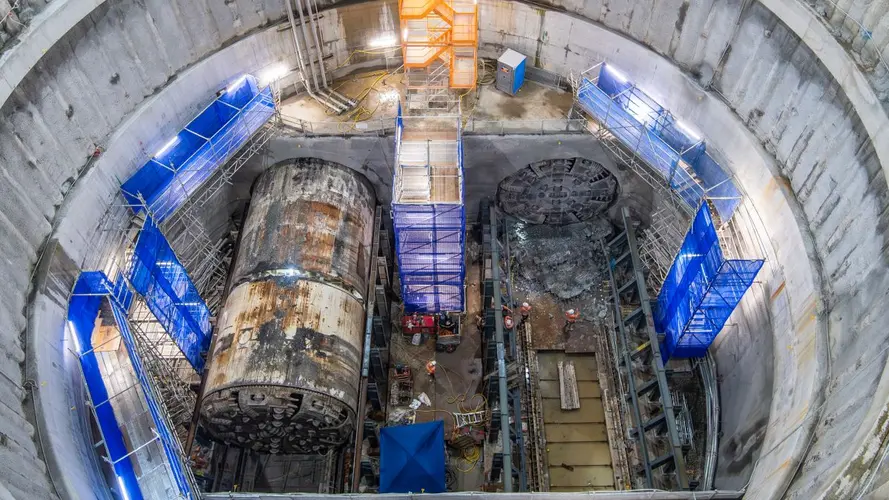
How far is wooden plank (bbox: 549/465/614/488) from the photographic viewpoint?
21859 mm

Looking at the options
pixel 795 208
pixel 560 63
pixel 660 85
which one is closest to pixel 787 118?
pixel 795 208

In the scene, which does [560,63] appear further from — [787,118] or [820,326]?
[820,326]

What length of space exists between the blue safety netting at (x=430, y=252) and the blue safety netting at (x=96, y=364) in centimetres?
881

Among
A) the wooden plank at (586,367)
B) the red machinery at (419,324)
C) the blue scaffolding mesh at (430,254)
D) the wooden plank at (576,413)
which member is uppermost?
the blue scaffolding mesh at (430,254)

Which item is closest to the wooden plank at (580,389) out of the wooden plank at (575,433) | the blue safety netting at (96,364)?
the wooden plank at (575,433)

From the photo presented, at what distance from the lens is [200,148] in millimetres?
22156

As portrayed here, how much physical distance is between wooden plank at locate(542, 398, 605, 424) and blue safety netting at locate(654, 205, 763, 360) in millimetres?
3040

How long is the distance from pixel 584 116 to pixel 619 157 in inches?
88.9

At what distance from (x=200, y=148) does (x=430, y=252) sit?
27.9 ft

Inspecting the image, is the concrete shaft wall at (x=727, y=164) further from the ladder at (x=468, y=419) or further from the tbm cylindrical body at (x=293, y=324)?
the ladder at (x=468, y=419)

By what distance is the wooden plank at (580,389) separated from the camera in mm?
23734

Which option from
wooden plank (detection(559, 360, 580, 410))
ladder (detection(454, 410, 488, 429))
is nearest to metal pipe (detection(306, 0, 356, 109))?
ladder (detection(454, 410, 488, 429))

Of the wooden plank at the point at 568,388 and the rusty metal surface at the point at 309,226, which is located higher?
the rusty metal surface at the point at 309,226

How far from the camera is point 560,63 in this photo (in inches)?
1028
